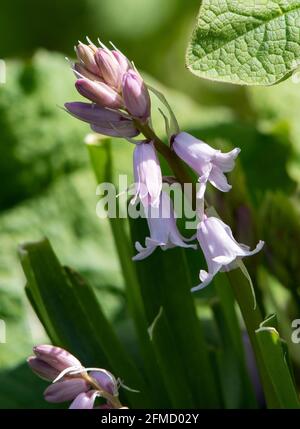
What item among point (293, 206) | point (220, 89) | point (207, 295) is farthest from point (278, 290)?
point (220, 89)

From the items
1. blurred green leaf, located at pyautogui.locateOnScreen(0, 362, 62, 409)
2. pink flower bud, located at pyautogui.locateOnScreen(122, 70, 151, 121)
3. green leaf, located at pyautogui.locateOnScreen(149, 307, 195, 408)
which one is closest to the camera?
pink flower bud, located at pyautogui.locateOnScreen(122, 70, 151, 121)

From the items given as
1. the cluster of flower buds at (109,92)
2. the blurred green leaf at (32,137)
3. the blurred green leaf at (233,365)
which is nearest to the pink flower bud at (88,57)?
the cluster of flower buds at (109,92)

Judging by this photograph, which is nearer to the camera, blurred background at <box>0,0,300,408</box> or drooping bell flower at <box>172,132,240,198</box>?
drooping bell flower at <box>172,132,240,198</box>

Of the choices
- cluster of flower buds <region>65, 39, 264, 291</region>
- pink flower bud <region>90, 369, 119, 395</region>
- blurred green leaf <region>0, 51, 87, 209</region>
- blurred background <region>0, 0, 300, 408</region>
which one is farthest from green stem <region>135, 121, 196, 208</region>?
blurred green leaf <region>0, 51, 87, 209</region>

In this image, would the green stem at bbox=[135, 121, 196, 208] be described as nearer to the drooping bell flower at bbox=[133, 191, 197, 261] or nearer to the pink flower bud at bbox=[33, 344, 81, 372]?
the drooping bell flower at bbox=[133, 191, 197, 261]

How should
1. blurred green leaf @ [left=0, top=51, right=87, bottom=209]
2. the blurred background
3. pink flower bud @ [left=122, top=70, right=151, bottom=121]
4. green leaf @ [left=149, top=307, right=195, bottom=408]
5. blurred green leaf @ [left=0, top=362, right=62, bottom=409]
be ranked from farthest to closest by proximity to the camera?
blurred green leaf @ [left=0, top=51, right=87, bottom=209] < the blurred background < blurred green leaf @ [left=0, top=362, right=62, bottom=409] < green leaf @ [left=149, top=307, right=195, bottom=408] < pink flower bud @ [left=122, top=70, right=151, bottom=121]

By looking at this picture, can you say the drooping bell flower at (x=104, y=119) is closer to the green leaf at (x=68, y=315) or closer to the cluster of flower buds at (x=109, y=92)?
the cluster of flower buds at (x=109, y=92)

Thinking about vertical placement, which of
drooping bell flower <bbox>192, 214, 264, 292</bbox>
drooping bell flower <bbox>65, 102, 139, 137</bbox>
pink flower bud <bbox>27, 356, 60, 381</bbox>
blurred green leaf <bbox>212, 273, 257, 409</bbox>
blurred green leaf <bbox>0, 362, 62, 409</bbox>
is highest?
drooping bell flower <bbox>65, 102, 139, 137</bbox>
